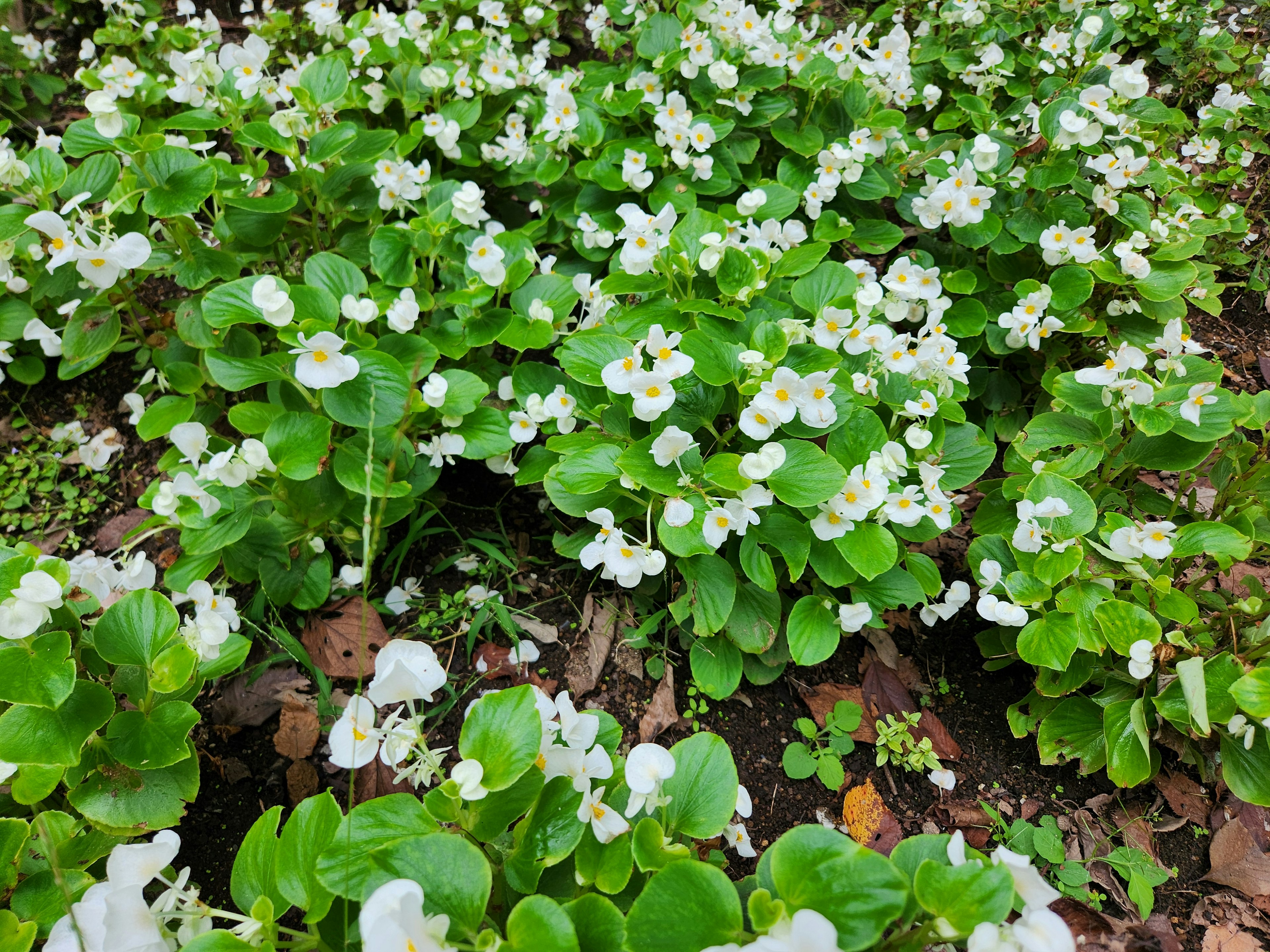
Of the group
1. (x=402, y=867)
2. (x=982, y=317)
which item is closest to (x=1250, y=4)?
(x=982, y=317)

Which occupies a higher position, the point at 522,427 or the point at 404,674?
the point at 404,674

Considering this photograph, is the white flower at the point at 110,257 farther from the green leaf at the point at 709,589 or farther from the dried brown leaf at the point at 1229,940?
the dried brown leaf at the point at 1229,940

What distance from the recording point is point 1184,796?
1.99 metres

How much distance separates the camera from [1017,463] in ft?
7.29

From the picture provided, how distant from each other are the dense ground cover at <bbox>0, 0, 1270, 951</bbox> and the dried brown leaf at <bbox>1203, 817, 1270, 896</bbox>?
0.02 m


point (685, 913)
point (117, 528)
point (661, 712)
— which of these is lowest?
point (117, 528)

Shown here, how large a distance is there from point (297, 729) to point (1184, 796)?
2408mm

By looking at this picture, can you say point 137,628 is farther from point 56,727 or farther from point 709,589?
point 709,589

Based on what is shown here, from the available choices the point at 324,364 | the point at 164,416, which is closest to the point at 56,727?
the point at 324,364

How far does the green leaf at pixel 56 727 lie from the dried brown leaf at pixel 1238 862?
102 inches

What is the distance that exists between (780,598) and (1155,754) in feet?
3.46

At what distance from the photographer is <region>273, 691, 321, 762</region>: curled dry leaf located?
1989mm

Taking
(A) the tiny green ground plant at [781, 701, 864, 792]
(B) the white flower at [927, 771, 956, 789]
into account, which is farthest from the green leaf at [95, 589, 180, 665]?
(B) the white flower at [927, 771, 956, 789]

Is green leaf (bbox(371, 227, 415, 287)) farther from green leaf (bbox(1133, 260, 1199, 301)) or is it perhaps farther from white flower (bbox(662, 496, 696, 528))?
green leaf (bbox(1133, 260, 1199, 301))
